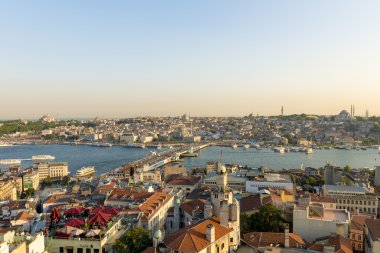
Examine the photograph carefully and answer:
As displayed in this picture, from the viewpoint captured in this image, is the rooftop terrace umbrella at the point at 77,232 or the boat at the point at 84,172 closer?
the rooftop terrace umbrella at the point at 77,232

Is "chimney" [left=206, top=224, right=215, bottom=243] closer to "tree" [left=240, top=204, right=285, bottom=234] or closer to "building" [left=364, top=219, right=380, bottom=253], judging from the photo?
"tree" [left=240, top=204, right=285, bottom=234]

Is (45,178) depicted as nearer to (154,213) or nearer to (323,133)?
(154,213)

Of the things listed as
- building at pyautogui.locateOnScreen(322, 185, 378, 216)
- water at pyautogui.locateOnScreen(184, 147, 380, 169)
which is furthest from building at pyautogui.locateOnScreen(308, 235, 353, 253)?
water at pyautogui.locateOnScreen(184, 147, 380, 169)

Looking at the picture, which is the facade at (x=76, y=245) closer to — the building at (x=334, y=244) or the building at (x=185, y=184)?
the building at (x=334, y=244)

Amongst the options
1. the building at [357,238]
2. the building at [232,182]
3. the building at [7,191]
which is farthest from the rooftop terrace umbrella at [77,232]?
the building at [7,191]

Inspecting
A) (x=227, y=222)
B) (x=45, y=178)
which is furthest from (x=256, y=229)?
(x=45, y=178)

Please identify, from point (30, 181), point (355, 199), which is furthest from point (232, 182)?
point (30, 181)
